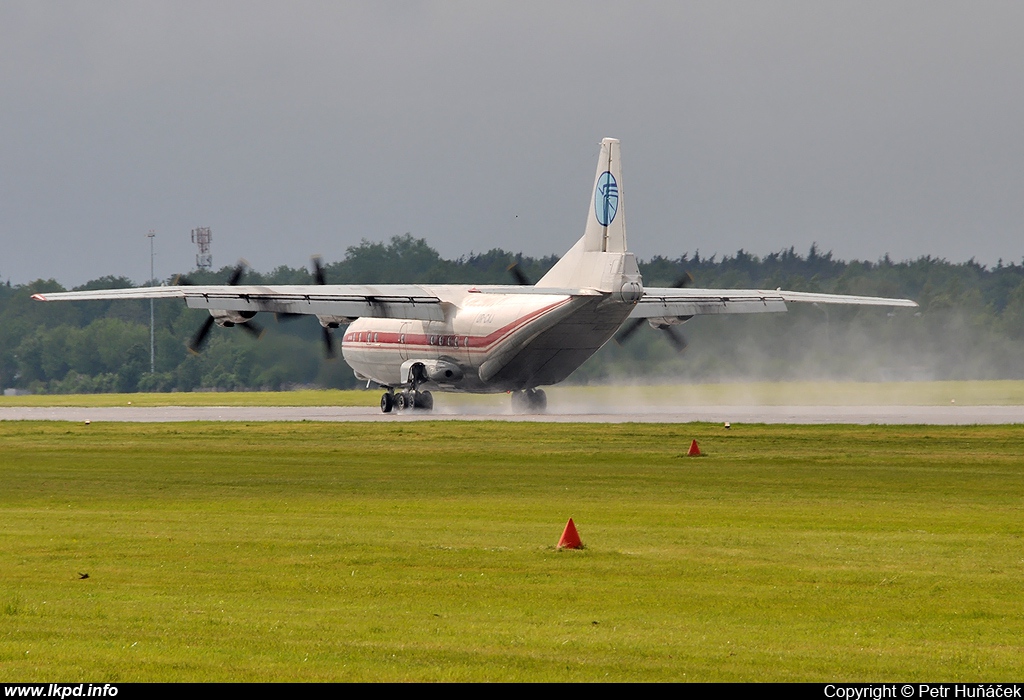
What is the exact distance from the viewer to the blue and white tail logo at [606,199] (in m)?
51.9

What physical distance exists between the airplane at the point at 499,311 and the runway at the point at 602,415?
1.93 m

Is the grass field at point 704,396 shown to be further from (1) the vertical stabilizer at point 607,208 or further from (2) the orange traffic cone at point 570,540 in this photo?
(2) the orange traffic cone at point 570,540

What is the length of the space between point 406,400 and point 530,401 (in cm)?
567

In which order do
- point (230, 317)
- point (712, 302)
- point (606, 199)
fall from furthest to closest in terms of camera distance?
point (712, 302)
point (606, 199)
point (230, 317)

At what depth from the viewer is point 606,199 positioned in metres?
52.1

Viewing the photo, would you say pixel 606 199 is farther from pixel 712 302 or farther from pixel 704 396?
pixel 704 396

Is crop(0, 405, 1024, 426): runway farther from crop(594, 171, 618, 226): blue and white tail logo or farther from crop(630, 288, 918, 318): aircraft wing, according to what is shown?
crop(594, 171, 618, 226): blue and white tail logo

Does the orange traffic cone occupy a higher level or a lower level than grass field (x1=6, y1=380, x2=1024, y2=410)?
higher

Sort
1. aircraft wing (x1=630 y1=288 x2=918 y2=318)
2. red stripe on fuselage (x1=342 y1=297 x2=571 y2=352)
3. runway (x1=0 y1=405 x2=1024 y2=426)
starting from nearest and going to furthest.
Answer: runway (x1=0 y1=405 x2=1024 y2=426)
red stripe on fuselage (x1=342 y1=297 x2=571 y2=352)
aircraft wing (x1=630 y1=288 x2=918 y2=318)

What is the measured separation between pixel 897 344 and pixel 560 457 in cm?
5633

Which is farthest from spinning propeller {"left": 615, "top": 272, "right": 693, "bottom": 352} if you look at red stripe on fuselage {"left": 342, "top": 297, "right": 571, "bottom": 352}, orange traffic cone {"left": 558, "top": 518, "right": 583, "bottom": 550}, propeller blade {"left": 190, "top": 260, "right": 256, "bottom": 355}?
orange traffic cone {"left": 558, "top": 518, "right": 583, "bottom": 550}

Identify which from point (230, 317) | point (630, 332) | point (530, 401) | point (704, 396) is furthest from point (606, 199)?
point (704, 396)

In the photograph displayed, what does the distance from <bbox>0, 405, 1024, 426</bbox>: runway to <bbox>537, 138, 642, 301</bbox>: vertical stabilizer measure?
5.36 metres

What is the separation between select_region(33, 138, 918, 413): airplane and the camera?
5109cm
